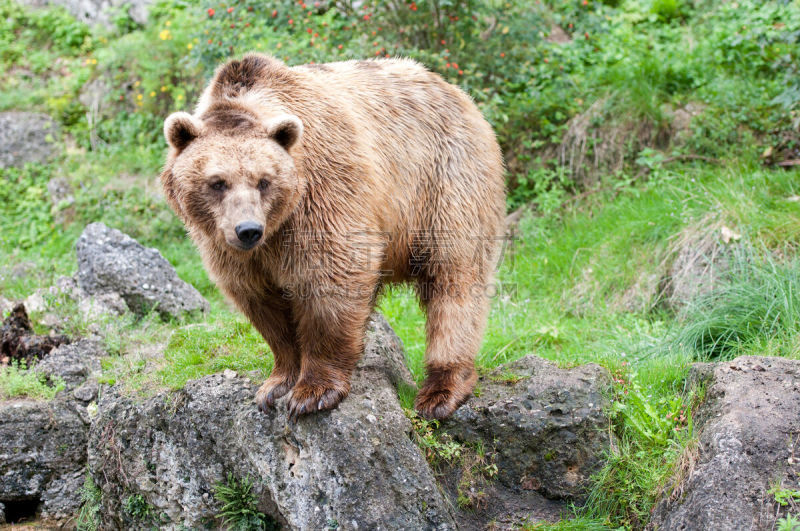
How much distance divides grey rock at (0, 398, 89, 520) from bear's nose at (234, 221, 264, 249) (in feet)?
10.2

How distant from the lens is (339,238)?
4184mm

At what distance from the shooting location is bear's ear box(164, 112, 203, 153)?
3879 millimetres

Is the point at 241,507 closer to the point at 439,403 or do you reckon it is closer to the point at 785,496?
the point at 439,403

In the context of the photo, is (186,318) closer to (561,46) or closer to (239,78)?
(239,78)

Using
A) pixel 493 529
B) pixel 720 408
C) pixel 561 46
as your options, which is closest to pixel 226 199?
pixel 493 529

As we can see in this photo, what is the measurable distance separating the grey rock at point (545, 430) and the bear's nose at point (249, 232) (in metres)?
1.81

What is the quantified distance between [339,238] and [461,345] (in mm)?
1215

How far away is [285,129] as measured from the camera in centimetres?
394

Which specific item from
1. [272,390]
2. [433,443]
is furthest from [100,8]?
[433,443]

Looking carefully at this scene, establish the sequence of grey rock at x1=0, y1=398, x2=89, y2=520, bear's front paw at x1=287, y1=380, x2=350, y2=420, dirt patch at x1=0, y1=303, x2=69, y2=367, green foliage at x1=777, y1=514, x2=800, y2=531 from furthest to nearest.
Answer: dirt patch at x1=0, y1=303, x2=69, y2=367 < grey rock at x1=0, y1=398, x2=89, y2=520 < bear's front paw at x1=287, y1=380, x2=350, y2=420 < green foliage at x1=777, y1=514, x2=800, y2=531

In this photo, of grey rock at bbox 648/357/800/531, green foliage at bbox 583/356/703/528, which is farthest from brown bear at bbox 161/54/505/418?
grey rock at bbox 648/357/800/531

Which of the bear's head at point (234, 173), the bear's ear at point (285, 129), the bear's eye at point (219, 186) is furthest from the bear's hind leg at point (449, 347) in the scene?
the bear's eye at point (219, 186)

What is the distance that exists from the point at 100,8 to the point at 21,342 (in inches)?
359

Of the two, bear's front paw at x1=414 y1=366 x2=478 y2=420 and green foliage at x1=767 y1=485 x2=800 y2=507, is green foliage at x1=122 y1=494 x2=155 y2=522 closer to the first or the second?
bear's front paw at x1=414 y1=366 x2=478 y2=420
